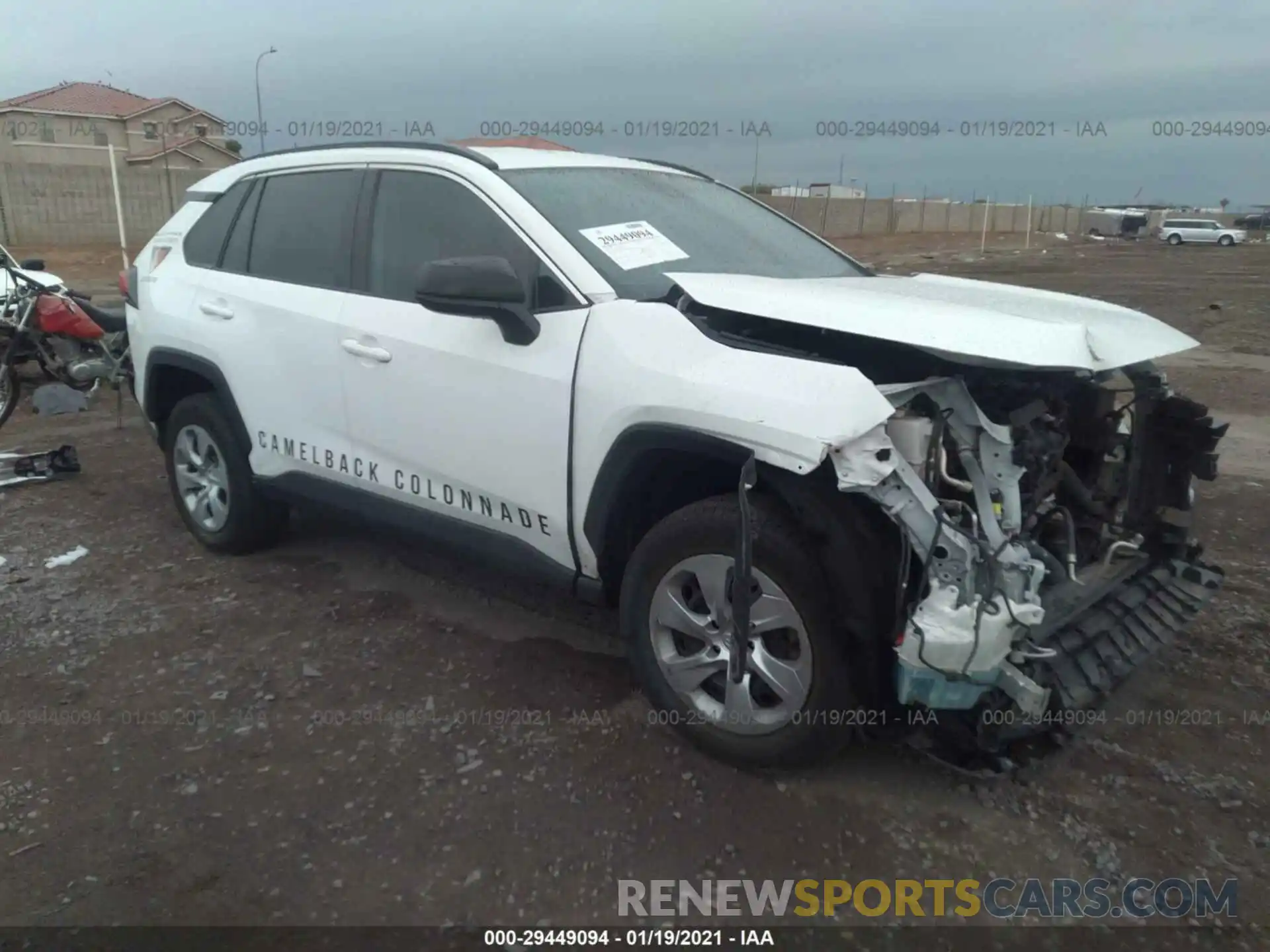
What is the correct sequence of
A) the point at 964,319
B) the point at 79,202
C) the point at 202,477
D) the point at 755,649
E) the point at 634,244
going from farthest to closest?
the point at 79,202, the point at 202,477, the point at 634,244, the point at 755,649, the point at 964,319

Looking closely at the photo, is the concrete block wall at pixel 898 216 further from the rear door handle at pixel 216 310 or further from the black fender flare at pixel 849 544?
the black fender flare at pixel 849 544

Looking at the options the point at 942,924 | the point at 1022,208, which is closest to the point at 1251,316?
the point at 942,924

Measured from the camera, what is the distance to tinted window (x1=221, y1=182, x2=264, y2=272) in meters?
4.52

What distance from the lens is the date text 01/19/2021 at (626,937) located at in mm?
2486

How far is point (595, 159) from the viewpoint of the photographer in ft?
13.7

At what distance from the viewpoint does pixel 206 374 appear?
4551 millimetres

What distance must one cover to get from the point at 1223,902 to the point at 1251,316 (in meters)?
14.4

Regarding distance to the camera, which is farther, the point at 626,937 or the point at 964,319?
the point at 964,319

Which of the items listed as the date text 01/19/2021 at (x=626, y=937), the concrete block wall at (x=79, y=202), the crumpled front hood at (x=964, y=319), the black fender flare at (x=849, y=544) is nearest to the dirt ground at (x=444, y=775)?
the date text 01/19/2021 at (x=626, y=937)

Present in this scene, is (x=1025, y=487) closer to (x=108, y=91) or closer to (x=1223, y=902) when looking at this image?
(x=1223, y=902)

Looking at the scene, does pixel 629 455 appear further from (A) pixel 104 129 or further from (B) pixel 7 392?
(A) pixel 104 129

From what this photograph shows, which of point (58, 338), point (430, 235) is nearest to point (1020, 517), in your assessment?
point (430, 235)

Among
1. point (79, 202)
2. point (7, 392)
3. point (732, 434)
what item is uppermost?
point (79, 202)

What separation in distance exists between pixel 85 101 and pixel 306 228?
2138 inches
